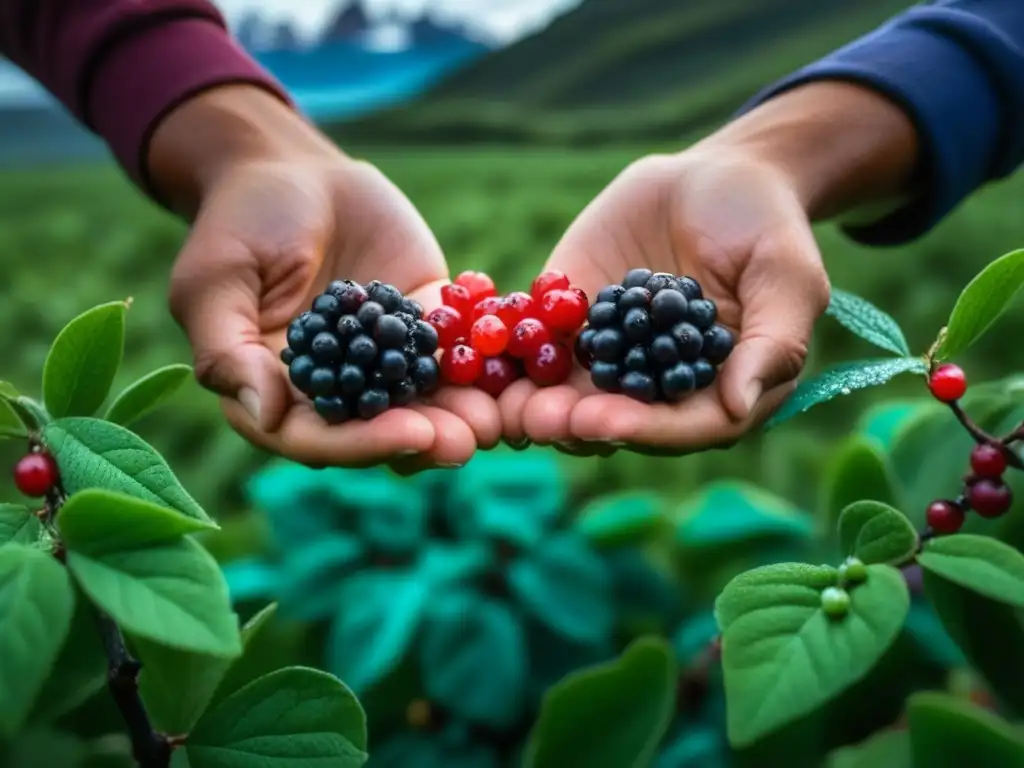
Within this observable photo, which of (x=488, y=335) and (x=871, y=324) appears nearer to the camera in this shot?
(x=871, y=324)

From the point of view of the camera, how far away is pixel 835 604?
0.37 m

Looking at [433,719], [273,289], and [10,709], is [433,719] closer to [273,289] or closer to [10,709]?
[273,289]

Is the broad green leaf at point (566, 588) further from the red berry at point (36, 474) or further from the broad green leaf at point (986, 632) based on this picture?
the red berry at point (36, 474)

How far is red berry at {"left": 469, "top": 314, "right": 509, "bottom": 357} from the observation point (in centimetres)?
68

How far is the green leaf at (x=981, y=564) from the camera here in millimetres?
361

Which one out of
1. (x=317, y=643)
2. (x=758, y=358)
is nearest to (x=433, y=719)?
(x=317, y=643)

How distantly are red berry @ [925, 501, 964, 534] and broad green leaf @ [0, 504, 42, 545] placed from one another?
400mm

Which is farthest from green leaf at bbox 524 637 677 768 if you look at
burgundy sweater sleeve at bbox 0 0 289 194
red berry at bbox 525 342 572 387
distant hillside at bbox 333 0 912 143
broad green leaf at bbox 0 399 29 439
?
distant hillside at bbox 333 0 912 143

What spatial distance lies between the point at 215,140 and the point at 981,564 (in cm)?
66

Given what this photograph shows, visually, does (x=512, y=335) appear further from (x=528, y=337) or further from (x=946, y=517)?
(x=946, y=517)

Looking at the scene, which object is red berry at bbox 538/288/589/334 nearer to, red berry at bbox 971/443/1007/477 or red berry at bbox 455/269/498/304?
red berry at bbox 455/269/498/304

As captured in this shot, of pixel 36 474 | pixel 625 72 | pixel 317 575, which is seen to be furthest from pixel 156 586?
pixel 625 72

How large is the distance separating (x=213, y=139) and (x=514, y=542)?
1.44ft

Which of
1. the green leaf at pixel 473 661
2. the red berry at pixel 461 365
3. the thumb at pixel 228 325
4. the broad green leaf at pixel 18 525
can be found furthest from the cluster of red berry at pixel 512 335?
the broad green leaf at pixel 18 525
